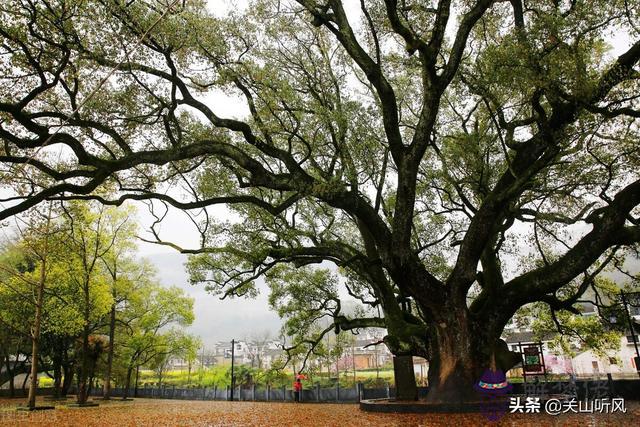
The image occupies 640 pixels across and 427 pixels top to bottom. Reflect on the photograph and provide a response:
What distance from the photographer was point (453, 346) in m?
9.70

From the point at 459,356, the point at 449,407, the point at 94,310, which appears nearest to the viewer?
the point at 449,407

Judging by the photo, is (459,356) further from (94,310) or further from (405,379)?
(94,310)

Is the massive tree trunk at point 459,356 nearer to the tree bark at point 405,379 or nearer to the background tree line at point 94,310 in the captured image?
the tree bark at point 405,379

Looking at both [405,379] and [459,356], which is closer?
[459,356]

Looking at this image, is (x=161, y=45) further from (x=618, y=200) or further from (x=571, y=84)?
(x=618, y=200)

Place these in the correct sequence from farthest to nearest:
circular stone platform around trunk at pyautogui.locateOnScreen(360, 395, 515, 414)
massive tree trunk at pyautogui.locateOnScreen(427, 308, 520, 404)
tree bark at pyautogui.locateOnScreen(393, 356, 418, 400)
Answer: tree bark at pyautogui.locateOnScreen(393, 356, 418, 400)
massive tree trunk at pyautogui.locateOnScreen(427, 308, 520, 404)
circular stone platform around trunk at pyautogui.locateOnScreen(360, 395, 515, 414)

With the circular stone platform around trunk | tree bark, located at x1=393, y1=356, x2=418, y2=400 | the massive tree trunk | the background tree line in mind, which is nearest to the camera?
the circular stone platform around trunk

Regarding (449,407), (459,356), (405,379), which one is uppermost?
(459,356)

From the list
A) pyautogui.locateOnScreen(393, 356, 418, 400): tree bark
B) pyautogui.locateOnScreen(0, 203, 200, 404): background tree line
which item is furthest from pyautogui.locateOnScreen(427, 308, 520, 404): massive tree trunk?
pyautogui.locateOnScreen(0, 203, 200, 404): background tree line

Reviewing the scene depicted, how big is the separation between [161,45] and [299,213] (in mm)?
7572

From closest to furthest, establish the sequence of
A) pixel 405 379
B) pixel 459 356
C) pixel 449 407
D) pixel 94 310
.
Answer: pixel 449 407, pixel 459 356, pixel 405 379, pixel 94 310

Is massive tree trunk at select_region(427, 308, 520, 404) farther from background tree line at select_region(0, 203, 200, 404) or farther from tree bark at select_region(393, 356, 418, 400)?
background tree line at select_region(0, 203, 200, 404)

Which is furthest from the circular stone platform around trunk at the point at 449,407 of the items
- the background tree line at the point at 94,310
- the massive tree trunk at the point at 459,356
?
the background tree line at the point at 94,310

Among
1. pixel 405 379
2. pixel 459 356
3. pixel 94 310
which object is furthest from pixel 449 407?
pixel 94 310
